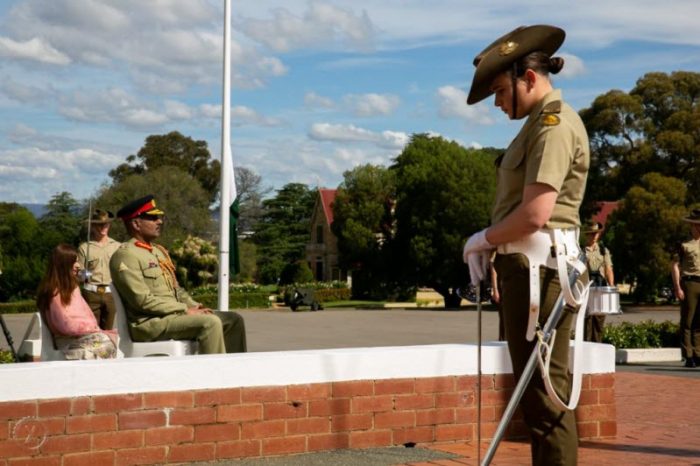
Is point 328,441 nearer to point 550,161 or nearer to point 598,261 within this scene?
point 550,161

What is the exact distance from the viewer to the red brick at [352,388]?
21.7ft

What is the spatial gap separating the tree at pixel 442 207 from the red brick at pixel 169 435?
48332 millimetres

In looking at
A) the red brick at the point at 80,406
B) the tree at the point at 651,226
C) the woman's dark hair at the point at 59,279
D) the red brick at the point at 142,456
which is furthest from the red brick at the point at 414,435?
the tree at the point at 651,226

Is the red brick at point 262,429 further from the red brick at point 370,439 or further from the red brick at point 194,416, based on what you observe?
the red brick at point 370,439

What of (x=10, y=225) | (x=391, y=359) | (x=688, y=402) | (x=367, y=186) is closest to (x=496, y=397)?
(x=391, y=359)

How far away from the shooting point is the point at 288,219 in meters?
107

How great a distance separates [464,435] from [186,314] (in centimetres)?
213

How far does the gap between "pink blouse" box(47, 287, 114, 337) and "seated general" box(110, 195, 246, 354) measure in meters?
0.58

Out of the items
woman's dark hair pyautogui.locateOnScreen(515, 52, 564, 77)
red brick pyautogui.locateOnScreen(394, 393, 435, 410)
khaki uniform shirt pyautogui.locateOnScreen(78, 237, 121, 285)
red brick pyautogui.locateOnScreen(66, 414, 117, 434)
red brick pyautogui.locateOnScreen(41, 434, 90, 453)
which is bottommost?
red brick pyautogui.locateOnScreen(41, 434, 90, 453)

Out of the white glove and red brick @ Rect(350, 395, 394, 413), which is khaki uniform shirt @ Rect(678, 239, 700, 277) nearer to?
red brick @ Rect(350, 395, 394, 413)

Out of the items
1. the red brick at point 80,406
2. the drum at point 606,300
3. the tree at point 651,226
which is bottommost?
the red brick at point 80,406

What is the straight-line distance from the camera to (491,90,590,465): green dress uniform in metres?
4.21

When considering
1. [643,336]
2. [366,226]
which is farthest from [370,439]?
[366,226]

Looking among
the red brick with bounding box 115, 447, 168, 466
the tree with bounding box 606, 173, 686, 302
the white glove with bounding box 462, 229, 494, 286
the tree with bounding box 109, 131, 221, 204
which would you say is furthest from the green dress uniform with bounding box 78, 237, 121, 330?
the tree with bounding box 109, 131, 221, 204
